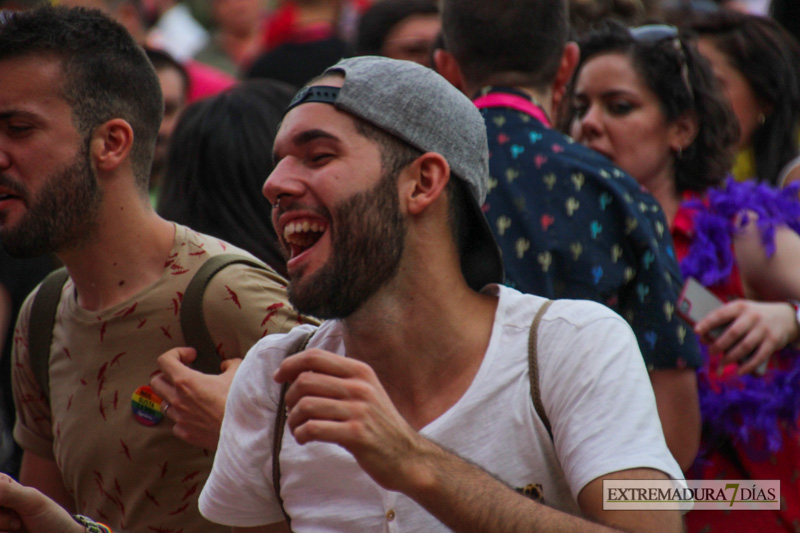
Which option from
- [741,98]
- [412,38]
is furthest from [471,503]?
[412,38]

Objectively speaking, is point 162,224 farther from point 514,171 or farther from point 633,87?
point 633,87

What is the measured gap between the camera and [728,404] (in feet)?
10.5

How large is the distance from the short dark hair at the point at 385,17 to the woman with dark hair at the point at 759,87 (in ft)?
4.88

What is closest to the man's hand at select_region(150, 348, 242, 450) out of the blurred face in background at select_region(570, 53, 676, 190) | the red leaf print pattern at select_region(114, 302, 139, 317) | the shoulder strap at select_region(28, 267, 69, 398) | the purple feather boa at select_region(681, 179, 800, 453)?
the red leaf print pattern at select_region(114, 302, 139, 317)

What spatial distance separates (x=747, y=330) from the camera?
119 inches

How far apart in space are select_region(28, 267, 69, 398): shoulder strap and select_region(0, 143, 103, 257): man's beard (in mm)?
272

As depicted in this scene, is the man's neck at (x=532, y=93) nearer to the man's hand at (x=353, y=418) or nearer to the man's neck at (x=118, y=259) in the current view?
the man's neck at (x=118, y=259)

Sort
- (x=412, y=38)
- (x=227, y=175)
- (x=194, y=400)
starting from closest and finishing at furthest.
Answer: (x=194, y=400) < (x=227, y=175) < (x=412, y=38)

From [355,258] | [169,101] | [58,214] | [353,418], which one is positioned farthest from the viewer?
[169,101]

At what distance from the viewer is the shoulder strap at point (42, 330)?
303 centimetres

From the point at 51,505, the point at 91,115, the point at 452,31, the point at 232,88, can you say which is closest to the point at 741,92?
the point at 452,31

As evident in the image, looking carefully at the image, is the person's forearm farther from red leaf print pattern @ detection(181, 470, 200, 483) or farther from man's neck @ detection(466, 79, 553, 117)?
man's neck @ detection(466, 79, 553, 117)

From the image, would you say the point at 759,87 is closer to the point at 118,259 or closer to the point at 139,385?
the point at 118,259

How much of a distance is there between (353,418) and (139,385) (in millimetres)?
1135
